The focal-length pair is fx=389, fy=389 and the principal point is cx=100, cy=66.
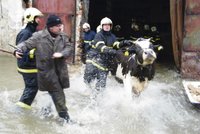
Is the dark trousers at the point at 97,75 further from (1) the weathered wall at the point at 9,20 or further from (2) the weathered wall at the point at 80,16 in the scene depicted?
(1) the weathered wall at the point at 9,20

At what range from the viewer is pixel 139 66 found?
7605mm

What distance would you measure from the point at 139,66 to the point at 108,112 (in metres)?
1.09

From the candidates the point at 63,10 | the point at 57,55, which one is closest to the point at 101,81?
the point at 57,55

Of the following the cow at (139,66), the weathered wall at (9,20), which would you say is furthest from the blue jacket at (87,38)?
the cow at (139,66)

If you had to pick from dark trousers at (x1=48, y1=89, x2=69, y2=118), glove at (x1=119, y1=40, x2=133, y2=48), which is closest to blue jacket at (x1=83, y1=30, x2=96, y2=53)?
glove at (x1=119, y1=40, x2=133, y2=48)

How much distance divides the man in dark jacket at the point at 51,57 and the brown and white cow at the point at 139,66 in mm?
1499

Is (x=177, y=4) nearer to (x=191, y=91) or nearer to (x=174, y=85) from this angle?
(x=174, y=85)

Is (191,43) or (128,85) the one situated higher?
(191,43)

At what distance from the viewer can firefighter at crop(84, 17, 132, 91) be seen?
8.09m

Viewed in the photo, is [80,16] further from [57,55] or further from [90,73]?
[57,55]

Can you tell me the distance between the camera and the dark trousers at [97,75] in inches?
324

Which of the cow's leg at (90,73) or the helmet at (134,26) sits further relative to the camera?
the helmet at (134,26)

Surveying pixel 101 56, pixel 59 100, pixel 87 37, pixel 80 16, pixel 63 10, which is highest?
pixel 63 10

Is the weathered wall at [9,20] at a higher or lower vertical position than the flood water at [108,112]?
higher
